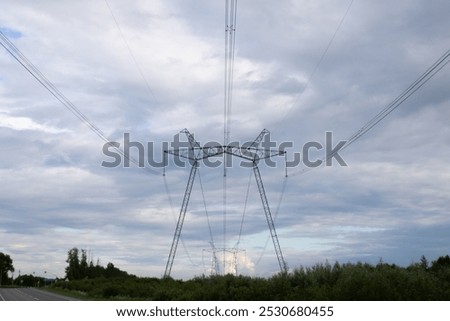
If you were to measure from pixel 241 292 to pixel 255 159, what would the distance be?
574 inches

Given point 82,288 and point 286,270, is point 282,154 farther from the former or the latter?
point 82,288

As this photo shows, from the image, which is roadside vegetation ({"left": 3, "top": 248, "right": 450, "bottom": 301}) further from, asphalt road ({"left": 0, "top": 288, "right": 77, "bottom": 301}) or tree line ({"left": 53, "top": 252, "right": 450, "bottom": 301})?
asphalt road ({"left": 0, "top": 288, "right": 77, "bottom": 301})

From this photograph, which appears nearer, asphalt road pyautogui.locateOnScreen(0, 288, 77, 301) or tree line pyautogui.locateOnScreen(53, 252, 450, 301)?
tree line pyautogui.locateOnScreen(53, 252, 450, 301)

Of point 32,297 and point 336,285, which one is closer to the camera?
point 336,285

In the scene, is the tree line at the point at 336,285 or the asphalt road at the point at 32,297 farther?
the asphalt road at the point at 32,297

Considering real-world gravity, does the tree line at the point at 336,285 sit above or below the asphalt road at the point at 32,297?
above

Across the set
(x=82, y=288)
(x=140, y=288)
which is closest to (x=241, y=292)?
(x=140, y=288)

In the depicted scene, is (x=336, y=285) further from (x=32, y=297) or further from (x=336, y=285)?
(x=32, y=297)

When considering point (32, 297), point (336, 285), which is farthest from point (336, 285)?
point (32, 297)

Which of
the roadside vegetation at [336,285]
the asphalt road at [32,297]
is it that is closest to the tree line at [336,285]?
the roadside vegetation at [336,285]

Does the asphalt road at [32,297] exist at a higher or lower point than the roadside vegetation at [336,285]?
lower

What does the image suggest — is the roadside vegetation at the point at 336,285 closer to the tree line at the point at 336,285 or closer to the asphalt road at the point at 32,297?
the tree line at the point at 336,285

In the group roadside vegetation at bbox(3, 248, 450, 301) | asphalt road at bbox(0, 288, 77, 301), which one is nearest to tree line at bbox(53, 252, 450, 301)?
roadside vegetation at bbox(3, 248, 450, 301)

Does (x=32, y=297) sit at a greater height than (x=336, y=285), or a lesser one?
lesser
